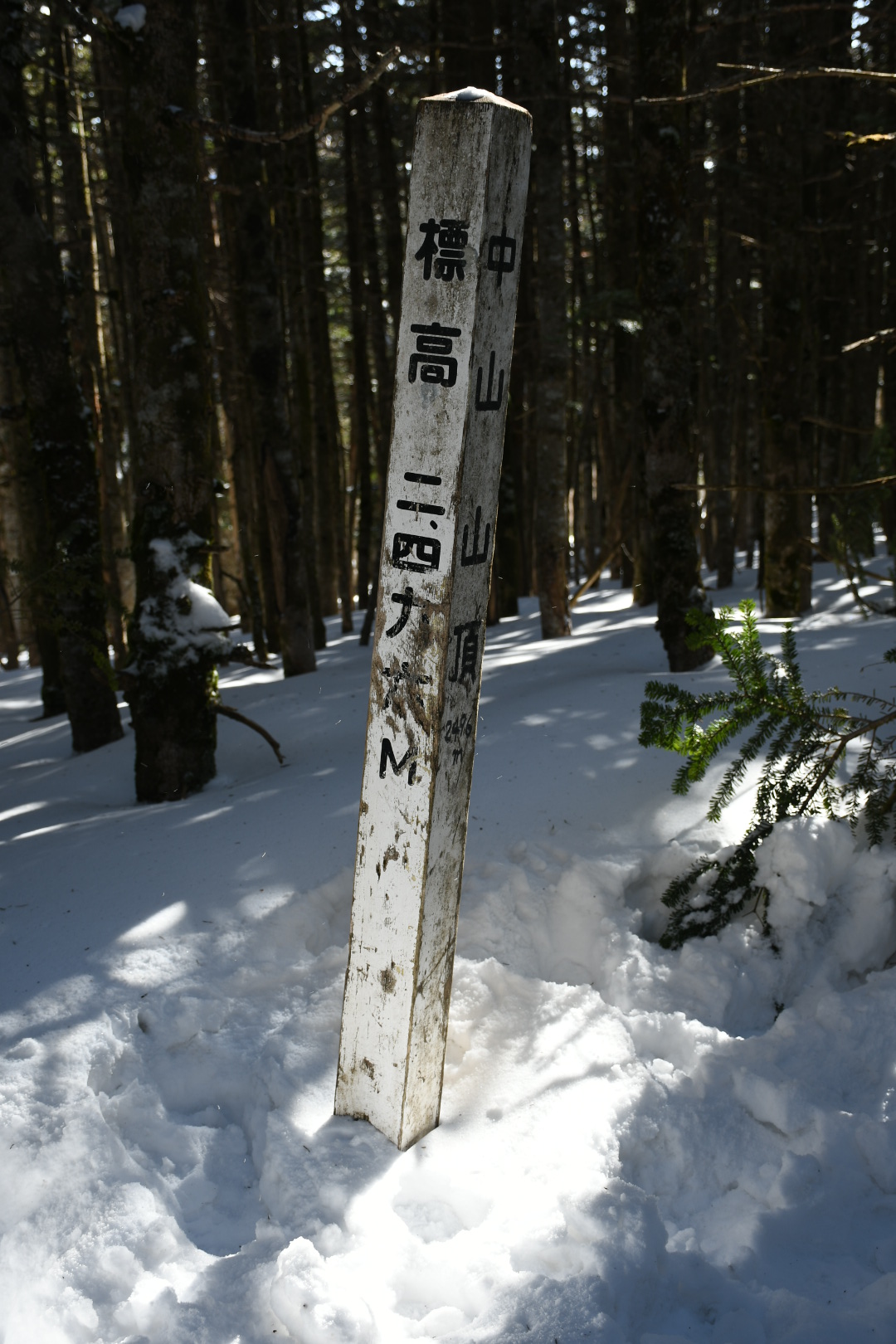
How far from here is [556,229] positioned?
8.80 m

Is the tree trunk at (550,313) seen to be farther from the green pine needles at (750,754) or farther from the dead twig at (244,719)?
the green pine needles at (750,754)

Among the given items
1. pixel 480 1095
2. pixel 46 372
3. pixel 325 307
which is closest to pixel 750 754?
pixel 480 1095

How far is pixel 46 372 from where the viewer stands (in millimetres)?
6617

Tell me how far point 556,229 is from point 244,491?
239 inches

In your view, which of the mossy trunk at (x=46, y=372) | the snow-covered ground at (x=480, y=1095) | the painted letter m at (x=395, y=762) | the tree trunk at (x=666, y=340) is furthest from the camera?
the mossy trunk at (x=46, y=372)

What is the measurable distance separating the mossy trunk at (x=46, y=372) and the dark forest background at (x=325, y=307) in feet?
0.07

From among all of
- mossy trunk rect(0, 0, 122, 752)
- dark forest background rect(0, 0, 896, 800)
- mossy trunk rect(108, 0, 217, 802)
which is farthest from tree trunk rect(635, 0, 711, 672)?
mossy trunk rect(0, 0, 122, 752)

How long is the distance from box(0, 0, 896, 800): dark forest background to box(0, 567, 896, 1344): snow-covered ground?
1.52 m

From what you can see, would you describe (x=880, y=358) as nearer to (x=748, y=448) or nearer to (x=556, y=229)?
(x=748, y=448)

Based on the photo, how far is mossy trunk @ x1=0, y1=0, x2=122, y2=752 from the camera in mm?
6613

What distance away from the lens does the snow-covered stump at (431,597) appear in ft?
7.37

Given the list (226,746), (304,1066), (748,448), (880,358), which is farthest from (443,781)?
(748,448)

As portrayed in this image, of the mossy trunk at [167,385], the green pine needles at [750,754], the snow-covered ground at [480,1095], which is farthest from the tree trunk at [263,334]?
the green pine needles at [750,754]

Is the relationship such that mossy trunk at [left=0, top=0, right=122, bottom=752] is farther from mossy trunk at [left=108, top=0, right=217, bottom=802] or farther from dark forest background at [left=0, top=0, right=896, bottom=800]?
mossy trunk at [left=108, top=0, right=217, bottom=802]
